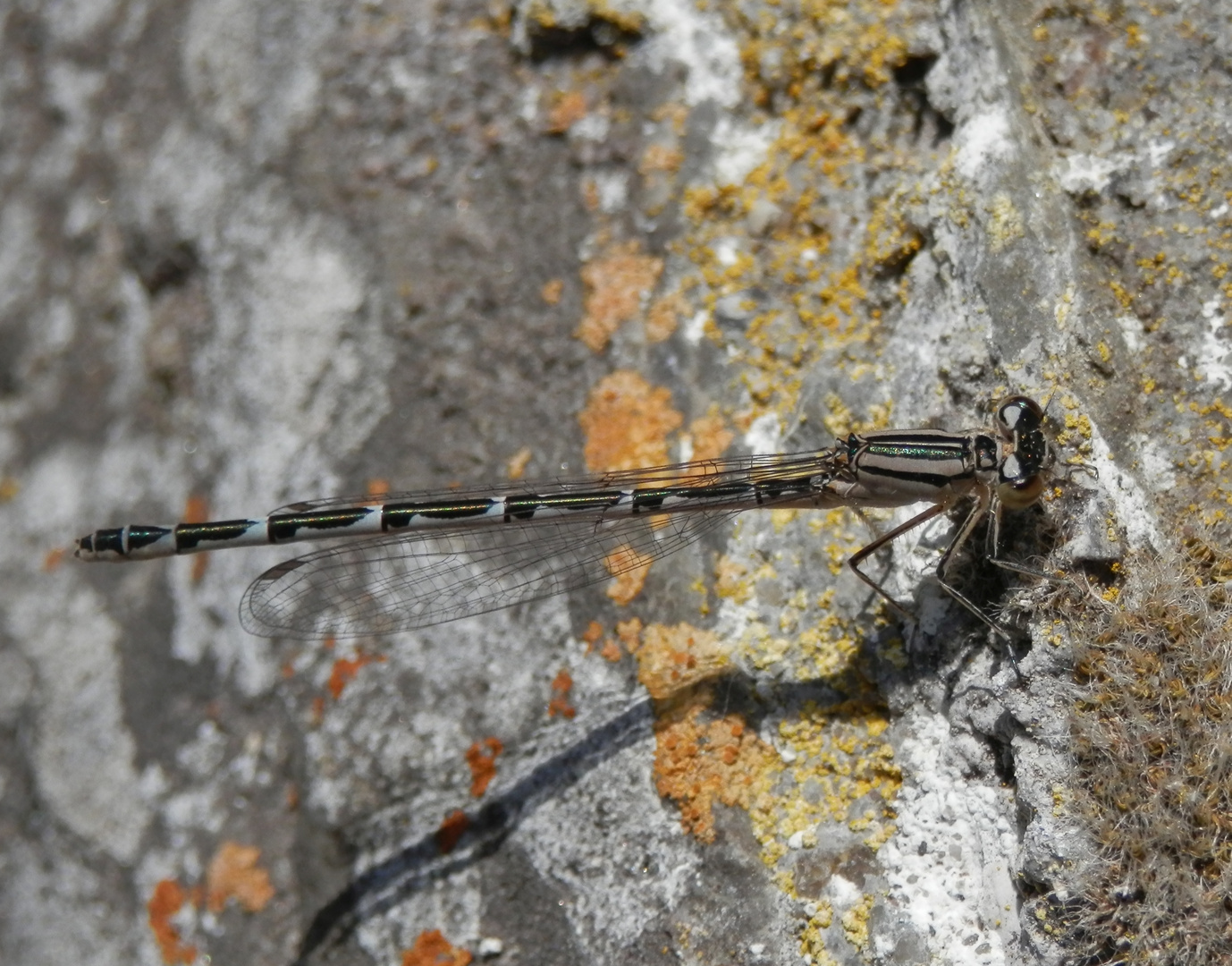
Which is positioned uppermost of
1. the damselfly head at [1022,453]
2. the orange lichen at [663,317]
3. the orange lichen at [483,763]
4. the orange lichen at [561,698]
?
the orange lichen at [663,317]

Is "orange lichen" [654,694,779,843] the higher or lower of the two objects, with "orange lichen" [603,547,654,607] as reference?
lower

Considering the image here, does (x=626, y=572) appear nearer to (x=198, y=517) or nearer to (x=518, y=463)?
(x=518, y=463)

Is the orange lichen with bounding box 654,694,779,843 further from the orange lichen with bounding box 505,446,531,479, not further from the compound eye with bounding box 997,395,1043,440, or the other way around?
the compound eye with bounding box 997,395,1043,440

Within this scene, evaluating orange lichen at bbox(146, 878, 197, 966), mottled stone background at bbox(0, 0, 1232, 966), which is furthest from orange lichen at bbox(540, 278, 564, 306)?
orange lichen at bbox(146, 878, 197, 966)

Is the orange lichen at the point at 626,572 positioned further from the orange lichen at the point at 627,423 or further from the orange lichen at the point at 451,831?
the orange lichen at the point at 451,831

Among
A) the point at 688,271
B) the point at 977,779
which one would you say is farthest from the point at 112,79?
the point at 977,779

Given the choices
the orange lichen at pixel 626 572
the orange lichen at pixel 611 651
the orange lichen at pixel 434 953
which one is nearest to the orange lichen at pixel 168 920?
the orange lichen at pixel 434 953
